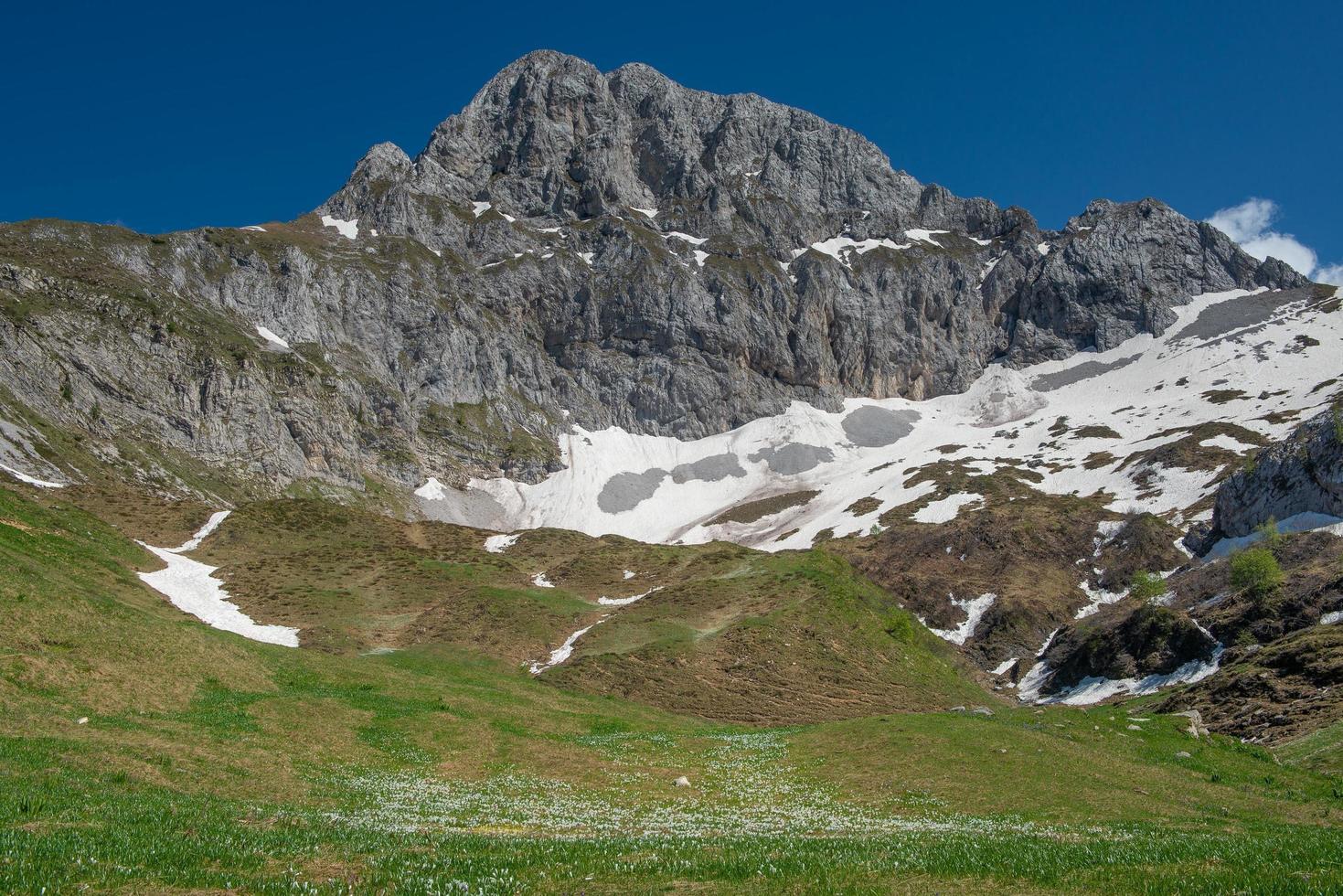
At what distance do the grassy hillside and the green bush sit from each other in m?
41.2

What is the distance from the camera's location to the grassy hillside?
36.7 ft

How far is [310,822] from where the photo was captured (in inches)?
603

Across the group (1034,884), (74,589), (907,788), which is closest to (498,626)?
(74,589)

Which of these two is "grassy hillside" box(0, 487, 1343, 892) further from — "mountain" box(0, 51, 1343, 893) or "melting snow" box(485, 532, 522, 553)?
"melting snow" box(485, 532, 522, 553)

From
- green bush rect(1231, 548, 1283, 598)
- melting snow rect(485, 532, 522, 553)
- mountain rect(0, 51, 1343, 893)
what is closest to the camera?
mountain rect(0, 51, 1343, 893)

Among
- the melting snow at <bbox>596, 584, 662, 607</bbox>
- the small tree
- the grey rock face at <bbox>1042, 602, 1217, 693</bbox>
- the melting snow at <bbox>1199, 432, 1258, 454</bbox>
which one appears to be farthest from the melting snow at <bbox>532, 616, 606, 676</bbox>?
the melting snow at <bbox>1199, 432, 1258, 454</bbox>

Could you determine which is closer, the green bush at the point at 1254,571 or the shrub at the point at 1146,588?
the green bush at the point at 1254,571

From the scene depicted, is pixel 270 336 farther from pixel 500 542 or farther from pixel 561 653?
pixel 561 653

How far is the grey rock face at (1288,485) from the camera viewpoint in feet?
322

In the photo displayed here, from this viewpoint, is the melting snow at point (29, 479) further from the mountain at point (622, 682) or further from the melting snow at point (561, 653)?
the melting snow at point (561, 653)

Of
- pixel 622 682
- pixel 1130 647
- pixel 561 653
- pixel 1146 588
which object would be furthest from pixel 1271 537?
pixel 561 653

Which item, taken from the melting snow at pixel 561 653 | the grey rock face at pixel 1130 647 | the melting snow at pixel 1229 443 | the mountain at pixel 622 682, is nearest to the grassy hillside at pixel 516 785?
the mountain at pixel 622 682

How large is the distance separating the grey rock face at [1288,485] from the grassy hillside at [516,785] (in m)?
82.7

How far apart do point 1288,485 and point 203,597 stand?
12276 cm
